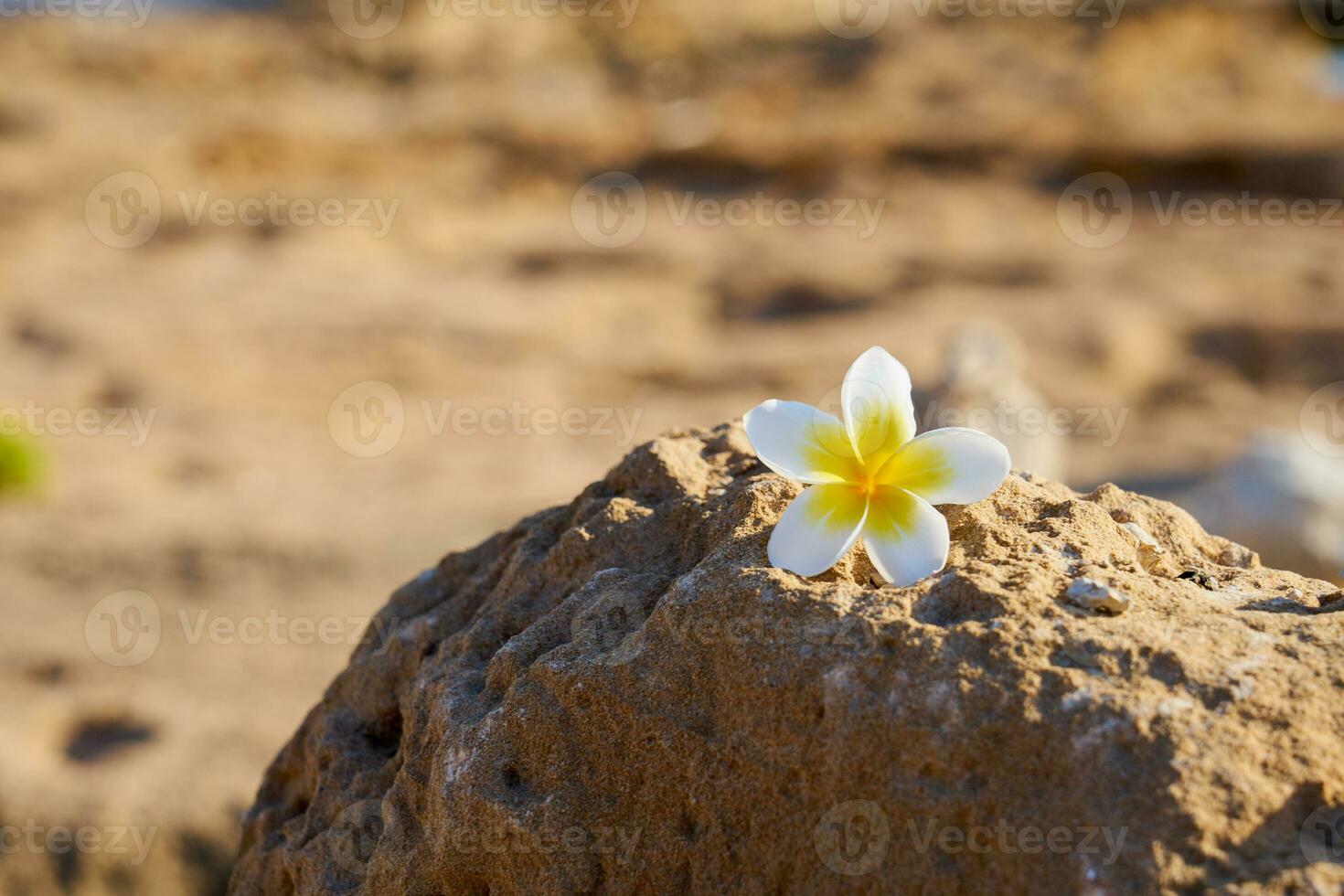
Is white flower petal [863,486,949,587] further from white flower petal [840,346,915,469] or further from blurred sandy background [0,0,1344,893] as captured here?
blurred sandy background [0,0,1344,893]

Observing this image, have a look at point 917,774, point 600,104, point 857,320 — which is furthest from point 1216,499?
point 600,104

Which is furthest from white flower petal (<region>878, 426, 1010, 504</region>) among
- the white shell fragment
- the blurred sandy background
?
the blurred sandy background

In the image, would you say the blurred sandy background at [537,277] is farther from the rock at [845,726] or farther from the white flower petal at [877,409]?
the white flower petal at [877,409]

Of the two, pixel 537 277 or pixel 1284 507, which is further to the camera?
pixel 537 277

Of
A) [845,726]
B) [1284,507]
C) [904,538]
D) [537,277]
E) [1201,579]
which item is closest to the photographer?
[845,726]

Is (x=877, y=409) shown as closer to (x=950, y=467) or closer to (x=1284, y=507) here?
(x=950, y=467)

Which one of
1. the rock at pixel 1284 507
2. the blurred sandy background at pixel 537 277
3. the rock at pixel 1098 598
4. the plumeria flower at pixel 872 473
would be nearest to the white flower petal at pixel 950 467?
the plumeria flower at pixel 872 473

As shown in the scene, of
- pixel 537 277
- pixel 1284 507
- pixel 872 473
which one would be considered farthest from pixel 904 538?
pixel 537 277
